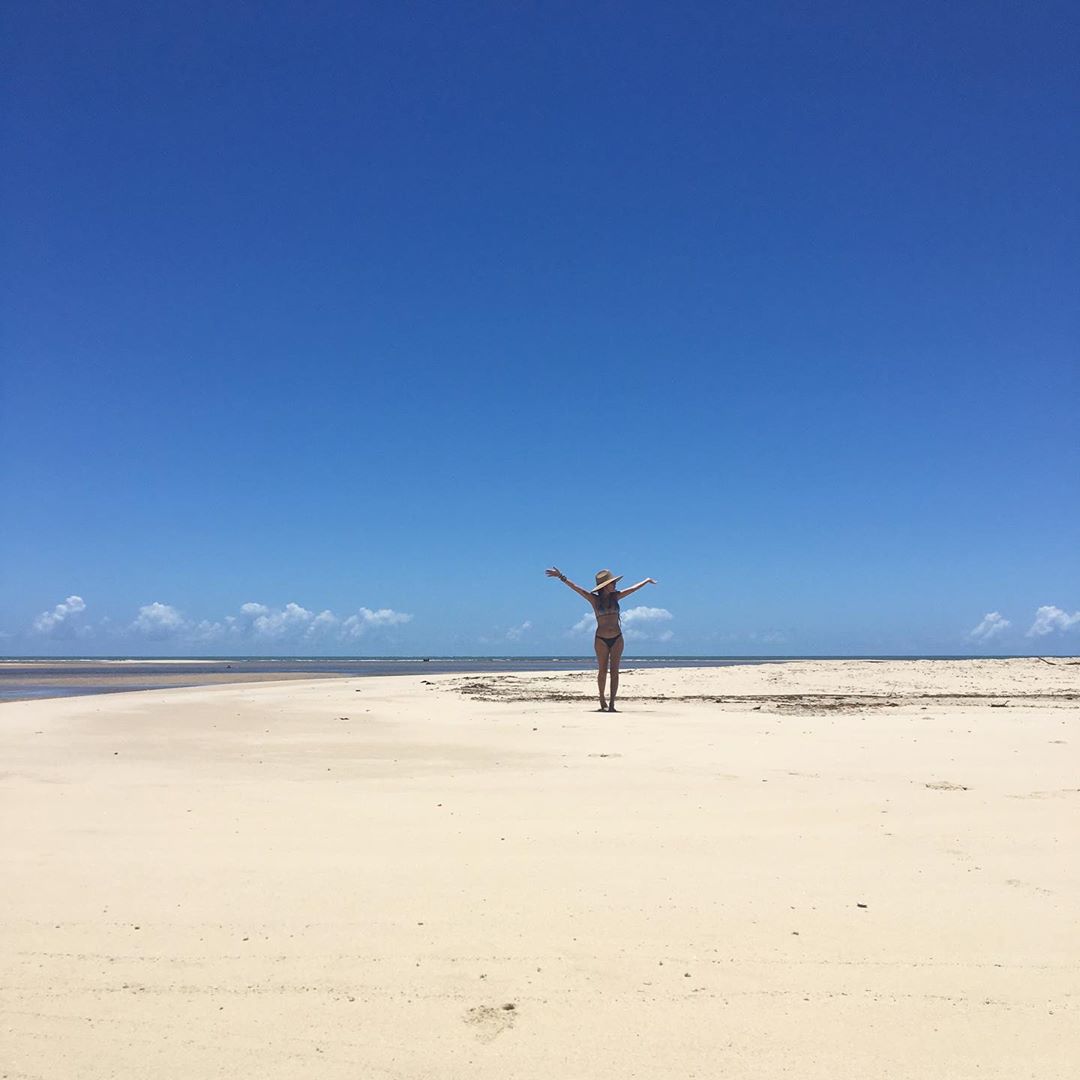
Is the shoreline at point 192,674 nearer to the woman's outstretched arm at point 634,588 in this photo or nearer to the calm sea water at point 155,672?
the calm sea water at point 155,672

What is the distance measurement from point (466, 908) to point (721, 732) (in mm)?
6438

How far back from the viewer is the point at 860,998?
2.92 metres

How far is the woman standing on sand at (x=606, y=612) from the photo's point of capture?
43.1 feet

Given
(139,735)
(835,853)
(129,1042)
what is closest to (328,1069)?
(129,1042)

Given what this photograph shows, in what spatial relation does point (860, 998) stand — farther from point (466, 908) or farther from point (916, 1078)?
point (466, 908)

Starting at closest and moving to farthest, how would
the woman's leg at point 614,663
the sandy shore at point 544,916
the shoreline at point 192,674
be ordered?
the sandy shore at point 544,916 → the woman's leg at point 614,663 → the shoreline at point 192,674

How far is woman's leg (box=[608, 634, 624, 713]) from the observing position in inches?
493

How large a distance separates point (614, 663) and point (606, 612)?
91 cm

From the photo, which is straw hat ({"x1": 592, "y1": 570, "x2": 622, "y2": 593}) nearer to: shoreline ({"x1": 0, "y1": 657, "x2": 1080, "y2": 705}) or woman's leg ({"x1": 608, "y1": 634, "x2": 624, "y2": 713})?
woman's leg ({"x1": 608, "y1": 634, "x2": 624, "y2": 713})

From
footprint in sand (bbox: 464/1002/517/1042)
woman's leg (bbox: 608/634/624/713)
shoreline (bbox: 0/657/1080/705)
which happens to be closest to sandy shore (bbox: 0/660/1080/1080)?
footprint in sand (bbox: 464/1002/517/1042)

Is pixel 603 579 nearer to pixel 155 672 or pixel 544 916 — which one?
pixel 544 916

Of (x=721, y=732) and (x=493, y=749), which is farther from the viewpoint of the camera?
(x=721, y=732)

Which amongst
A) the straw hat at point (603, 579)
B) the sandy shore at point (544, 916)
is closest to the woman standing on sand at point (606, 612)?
the straw hat at point (603, 579)

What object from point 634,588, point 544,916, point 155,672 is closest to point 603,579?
point 634,588
